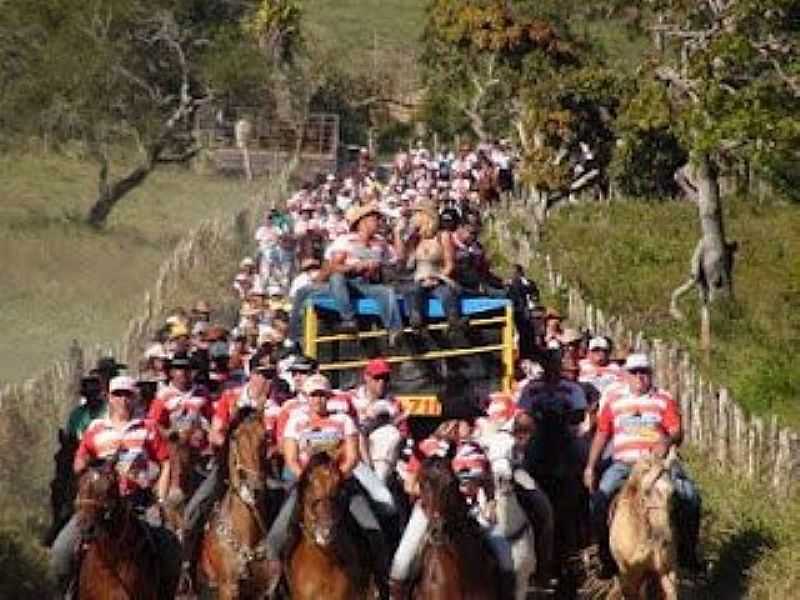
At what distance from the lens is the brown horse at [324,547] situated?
43.8ft

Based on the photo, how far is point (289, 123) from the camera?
231 feet

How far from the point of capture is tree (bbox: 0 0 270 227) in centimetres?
6519

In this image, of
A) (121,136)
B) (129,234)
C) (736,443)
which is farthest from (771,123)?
(121,136)

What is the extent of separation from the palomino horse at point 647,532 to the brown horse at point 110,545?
368cm

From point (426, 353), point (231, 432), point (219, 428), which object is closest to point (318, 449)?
point (231, 432)

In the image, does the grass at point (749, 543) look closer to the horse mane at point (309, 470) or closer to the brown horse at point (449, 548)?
the brown horse at point (449, 548)

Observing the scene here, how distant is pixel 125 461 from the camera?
14.2m

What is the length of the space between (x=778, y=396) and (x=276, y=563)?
588 inches

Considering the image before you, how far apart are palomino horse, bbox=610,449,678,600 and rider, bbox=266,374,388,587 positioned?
6.86ft

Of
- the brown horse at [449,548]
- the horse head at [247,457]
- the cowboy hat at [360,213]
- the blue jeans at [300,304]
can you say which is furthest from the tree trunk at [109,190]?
the brown horse at [449,548]

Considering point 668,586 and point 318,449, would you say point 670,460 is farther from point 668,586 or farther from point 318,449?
point 318,449

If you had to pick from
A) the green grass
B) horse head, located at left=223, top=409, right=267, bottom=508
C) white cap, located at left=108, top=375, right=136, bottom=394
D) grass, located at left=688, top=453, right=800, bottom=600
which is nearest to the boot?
horse head, located at left=223, top=409, right=267, bottom=508

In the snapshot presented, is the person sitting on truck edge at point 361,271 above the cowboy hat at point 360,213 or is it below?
below

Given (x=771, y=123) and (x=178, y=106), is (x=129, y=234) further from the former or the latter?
(x=771, y=123)
